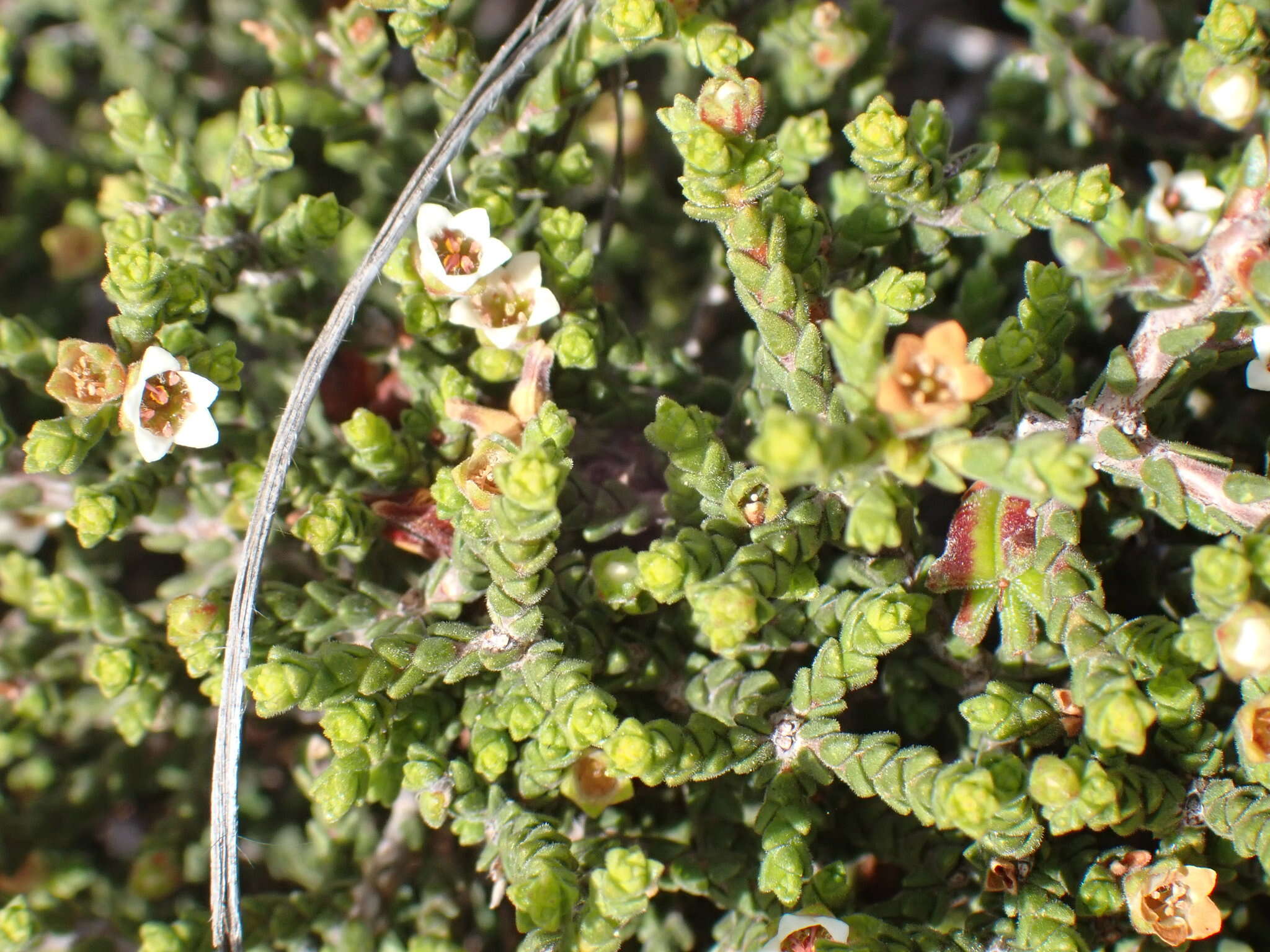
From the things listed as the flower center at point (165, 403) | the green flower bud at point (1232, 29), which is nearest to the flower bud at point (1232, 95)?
the green flower bud at point (1232, 29)

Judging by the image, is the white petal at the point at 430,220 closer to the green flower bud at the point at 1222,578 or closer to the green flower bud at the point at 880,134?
the green flower bud at the point at 880,134

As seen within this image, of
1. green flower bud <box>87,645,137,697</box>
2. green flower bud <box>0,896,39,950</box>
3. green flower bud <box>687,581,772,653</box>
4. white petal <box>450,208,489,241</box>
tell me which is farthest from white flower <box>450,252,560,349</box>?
green flower bud <box>0,896,39,950</box>

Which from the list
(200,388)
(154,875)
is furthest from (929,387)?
(154,875)

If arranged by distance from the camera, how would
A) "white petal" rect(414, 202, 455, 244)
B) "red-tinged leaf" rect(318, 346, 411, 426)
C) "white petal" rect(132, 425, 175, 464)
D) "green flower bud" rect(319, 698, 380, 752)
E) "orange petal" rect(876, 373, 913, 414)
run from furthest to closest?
1. "red-tinged leaf" rect(318, 346, 411, 426)
2. "white petal" rect(414, 202, 455, 244)
3. "white petal" rect(132, 425, 175, 464)
4. "green flower bud" rect(319, 698, 380, 752)
5. "orange petal" rect(876, 373, 913, 414)

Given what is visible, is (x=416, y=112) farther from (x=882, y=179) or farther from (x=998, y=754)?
(x=998, y=754)

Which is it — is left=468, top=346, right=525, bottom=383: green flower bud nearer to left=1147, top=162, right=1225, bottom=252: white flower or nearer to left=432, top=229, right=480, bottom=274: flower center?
left=432, top=229, right=480, bottom=274: flower center

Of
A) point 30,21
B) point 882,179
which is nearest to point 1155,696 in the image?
point 882,179
